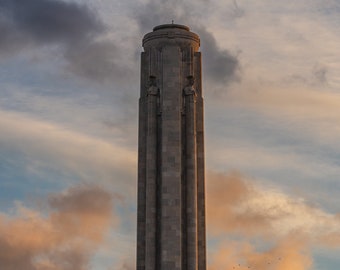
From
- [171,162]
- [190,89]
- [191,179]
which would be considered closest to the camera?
[171,162]

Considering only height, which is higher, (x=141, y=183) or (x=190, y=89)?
(x=190, y=89)

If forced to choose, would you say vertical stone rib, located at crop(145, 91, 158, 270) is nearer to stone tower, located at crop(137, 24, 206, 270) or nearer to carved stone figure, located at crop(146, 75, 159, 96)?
stone tower, located at crop(137, 24, 206, 270)

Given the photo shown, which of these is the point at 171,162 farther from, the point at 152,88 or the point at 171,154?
the point at 152,88

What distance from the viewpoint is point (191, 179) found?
80875 mm

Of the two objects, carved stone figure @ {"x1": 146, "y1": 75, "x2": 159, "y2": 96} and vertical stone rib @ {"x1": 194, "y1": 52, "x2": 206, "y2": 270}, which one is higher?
carved stone figure @ {"x1": 146, "y1": 75, "x2": 159, "y2": 96}

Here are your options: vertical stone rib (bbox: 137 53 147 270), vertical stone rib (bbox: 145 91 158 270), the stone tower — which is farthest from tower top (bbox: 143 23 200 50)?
vertical stone rib (bbox: 145 91 158 270)

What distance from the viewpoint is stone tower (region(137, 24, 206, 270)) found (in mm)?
79250

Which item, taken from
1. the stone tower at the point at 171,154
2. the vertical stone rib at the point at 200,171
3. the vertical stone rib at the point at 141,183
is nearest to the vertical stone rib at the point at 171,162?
the stone tower at the point at 171,154

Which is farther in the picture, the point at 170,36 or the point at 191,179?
the point at 170,36

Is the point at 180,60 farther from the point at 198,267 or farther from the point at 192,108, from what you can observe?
the point at 198,267

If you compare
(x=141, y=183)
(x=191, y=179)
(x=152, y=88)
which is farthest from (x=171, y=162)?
(x=152, y=88)

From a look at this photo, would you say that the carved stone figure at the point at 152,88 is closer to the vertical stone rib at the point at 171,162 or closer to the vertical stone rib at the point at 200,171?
the vertical stone rib at the point at 171,162

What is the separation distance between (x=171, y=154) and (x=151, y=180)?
325 cm

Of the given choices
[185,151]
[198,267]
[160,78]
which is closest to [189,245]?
[198,267]
